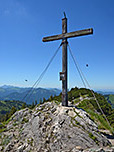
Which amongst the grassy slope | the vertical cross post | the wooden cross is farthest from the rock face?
the grassy slope

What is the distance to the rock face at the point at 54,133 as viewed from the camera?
7535 mm

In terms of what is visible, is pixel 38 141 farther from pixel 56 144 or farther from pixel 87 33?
pixel 87 33

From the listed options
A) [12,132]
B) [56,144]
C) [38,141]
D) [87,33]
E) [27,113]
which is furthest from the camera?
[27,113]

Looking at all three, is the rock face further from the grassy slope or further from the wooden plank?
the wooden plank

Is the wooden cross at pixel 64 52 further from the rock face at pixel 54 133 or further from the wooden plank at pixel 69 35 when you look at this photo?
the rock face at pixel 54 133

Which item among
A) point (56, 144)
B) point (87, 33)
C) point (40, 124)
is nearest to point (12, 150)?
point (40, 124)

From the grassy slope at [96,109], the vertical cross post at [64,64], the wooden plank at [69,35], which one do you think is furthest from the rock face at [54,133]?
the wooden plank at [69,35]

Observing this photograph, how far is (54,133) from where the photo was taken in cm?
831

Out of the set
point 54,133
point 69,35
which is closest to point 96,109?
point 54,133

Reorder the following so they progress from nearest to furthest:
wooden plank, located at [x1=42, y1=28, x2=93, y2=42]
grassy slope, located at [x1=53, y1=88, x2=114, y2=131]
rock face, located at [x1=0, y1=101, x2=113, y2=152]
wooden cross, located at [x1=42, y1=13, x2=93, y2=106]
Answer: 1. rock face, located at [x1=0, y1=101, x2=113, y2=152]
2. wooden plank, located at [x1=42, y1=28, x2=93, y2=42]
3. wooden cross, located at [x1=42, y1=13, x2=93, y2=106]
4. grassy slope, located at [x1=53, y1=88, x2=114, y2=131]

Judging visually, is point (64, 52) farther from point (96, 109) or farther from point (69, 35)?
point (96, 109)

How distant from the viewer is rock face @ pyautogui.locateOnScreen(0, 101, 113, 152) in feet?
24.7

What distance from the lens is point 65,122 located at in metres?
8.77

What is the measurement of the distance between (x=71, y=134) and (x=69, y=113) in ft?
6.32
